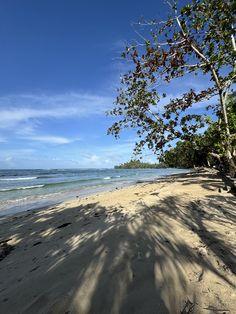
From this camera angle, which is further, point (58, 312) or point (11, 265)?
point (11, 265)

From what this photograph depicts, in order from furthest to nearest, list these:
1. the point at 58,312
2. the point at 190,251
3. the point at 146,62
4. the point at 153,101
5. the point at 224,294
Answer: the point at 153,101, the point at 146,62, the point at 190,251, the point at 224,294, the point at 58,312

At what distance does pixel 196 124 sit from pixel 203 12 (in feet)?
10.6

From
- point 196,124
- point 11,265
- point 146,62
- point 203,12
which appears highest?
point 203,12

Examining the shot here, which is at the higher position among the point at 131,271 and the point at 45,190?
the point at 45,190

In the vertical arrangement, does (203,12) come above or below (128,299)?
above

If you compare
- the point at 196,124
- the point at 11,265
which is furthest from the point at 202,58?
the point at 11,265

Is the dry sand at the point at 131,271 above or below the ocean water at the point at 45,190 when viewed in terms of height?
below

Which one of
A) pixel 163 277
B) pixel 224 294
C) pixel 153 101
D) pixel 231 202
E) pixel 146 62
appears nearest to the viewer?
pixel 224 294

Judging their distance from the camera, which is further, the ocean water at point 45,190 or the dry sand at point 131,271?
the ocean water at point 45,190

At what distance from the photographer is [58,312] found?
8.66ft

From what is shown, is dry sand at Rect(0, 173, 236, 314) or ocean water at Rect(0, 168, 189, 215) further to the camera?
ocean water at Rect(0, 168, 189, 215)

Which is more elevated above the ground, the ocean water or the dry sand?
the ocean water

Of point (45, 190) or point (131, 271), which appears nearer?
point (131, 271)

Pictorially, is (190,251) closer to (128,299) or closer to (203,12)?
(128,299)
